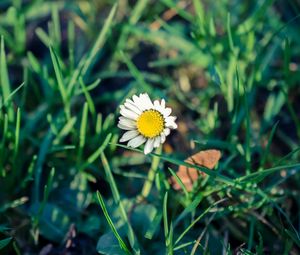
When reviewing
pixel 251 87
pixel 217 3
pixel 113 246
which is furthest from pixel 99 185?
pixel 217 3

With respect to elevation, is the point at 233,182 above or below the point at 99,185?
above

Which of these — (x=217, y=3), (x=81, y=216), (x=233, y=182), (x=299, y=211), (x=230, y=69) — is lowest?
(x=81, y=216)

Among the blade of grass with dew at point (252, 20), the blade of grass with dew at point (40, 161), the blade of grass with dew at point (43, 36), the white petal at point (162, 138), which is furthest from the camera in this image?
the blade of grass with dew at point (43, 36)

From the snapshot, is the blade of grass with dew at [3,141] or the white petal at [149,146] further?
the blade of grass with dew at [3,141]

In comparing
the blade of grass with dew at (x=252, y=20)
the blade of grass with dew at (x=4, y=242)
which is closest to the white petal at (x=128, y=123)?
the blade of grass with dew at (x=4, y=242)

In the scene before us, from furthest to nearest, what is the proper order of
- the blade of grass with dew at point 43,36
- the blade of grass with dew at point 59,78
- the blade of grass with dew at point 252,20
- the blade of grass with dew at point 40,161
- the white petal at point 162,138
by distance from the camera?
the blade of grass with dew at point 43,36
the blade of grass with dew at point 252,20
the blade of grass with dew at point 40,161
the blade of grass with dew at point 59,78
the white petal at point 162,138

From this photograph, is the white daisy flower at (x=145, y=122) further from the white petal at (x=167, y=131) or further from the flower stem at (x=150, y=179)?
the flower stem at (x=150, y=179)

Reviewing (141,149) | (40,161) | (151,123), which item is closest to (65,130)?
(40,161)

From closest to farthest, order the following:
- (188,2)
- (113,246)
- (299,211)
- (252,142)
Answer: (113,246) < (299,211) < (252,142) < (188,2)

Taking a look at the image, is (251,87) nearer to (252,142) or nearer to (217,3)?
(252,142)
